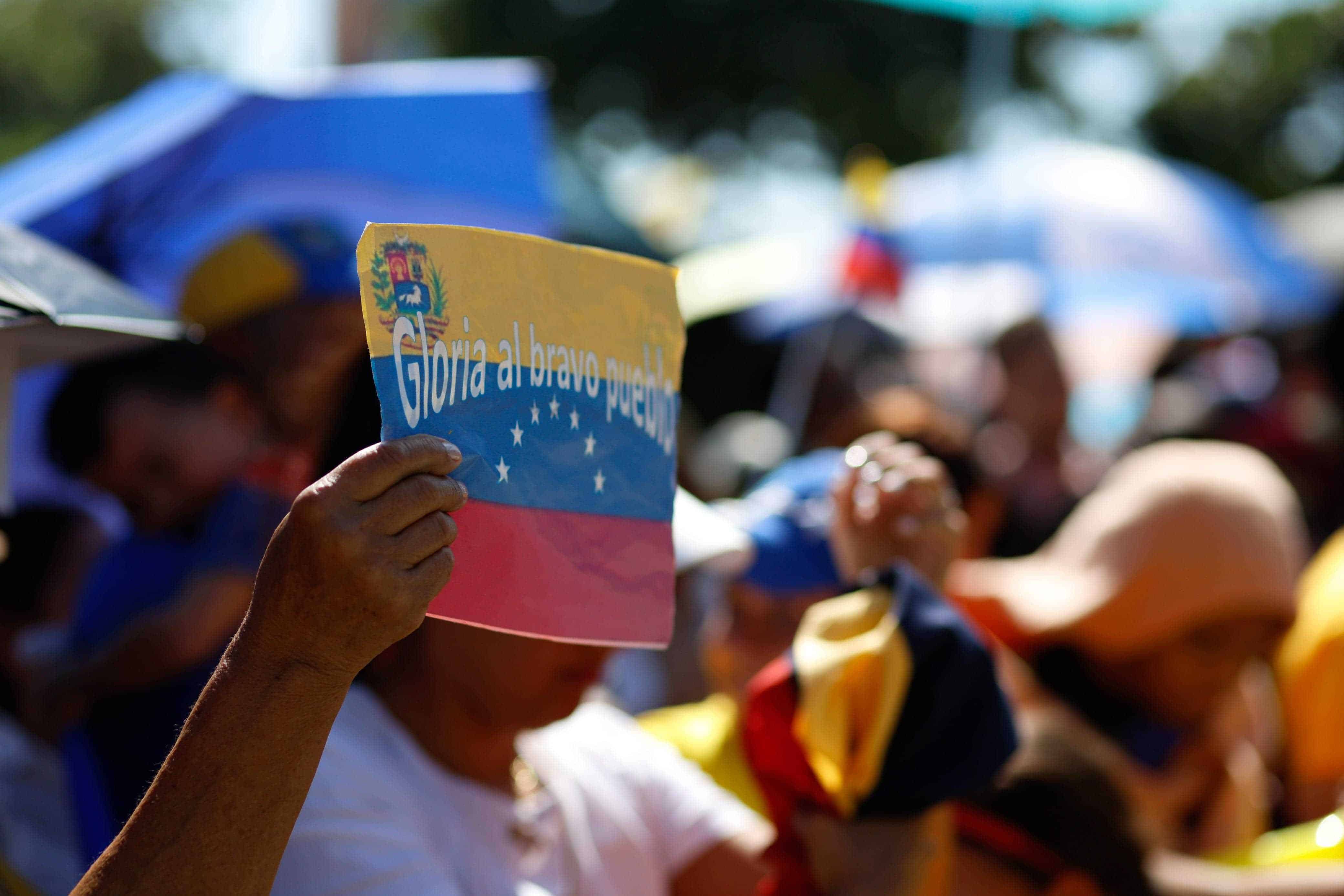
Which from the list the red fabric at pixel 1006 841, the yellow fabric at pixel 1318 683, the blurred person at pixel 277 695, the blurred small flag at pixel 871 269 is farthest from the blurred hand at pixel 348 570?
the blurred small flag at pixel 871 269

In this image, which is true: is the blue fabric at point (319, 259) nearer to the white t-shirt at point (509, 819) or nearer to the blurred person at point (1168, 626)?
the white t-shirt at point (509, 819)

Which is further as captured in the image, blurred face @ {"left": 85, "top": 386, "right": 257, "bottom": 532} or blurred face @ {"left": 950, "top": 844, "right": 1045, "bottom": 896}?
blurred face @ {"left": 85, "top": 386, "right": 257, "bottom": 532}

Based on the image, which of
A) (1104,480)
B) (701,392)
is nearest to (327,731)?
(1104,480)

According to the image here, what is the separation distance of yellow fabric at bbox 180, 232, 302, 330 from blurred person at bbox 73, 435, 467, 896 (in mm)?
1909

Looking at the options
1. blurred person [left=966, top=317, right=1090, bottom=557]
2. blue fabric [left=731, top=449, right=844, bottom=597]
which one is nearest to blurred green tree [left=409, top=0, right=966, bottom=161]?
blurred person [left=966, top=317, right=1090, bottom=557]

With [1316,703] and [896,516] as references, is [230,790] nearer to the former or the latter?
[896,516]

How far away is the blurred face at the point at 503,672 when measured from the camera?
1434 millimetres

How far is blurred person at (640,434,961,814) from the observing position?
1.76 m

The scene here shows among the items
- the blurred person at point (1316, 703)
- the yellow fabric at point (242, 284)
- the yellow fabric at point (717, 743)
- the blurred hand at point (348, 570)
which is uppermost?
the blurred hand at point (348, 570)

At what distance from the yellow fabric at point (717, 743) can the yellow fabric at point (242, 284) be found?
1222 mm

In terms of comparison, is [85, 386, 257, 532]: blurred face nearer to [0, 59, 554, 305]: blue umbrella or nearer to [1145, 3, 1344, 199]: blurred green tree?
[0, 59, 554, 305]: blue umbrella

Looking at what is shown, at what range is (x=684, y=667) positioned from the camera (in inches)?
A: 122

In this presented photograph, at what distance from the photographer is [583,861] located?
1.58 m

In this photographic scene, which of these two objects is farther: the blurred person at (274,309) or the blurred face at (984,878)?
the blurred person at (274,309)
